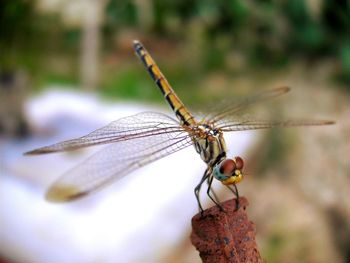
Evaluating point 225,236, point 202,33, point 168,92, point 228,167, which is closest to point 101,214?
point 168,92

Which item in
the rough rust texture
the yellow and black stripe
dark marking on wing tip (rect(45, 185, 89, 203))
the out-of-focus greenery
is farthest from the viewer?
the out-of-focus greenery

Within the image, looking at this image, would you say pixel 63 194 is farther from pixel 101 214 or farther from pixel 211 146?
pixel 101 214

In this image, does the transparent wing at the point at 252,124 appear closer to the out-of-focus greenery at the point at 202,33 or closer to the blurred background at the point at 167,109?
the blurred background at the point at 167,109

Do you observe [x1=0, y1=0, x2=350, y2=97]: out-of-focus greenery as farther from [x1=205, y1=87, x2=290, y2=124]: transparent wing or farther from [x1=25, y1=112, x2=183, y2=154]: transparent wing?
[x1=25, y1=112, x2=183, y2=154]: transparent wing

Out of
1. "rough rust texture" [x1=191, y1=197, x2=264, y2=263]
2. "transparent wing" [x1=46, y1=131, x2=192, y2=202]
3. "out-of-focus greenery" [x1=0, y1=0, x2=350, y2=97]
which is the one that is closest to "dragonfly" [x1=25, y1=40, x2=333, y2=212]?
"transparent wing" [x1=46, y1=131, x2=192, y2=202]

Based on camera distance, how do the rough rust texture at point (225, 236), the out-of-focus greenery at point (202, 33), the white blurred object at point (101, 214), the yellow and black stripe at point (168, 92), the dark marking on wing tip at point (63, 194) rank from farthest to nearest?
the out-of-focus greenery at point (202, 33) → the white blurred object at point (101, 214) → the yellow and black stripe at point (168, 92) → the dark marking on wing tip at point (63, 194) → the rough rust texture at point (225, 236)

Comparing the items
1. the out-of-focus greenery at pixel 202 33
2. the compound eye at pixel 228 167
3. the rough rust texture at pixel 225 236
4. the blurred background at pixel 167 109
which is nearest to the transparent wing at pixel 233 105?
the compound eye at pixel 228 167
